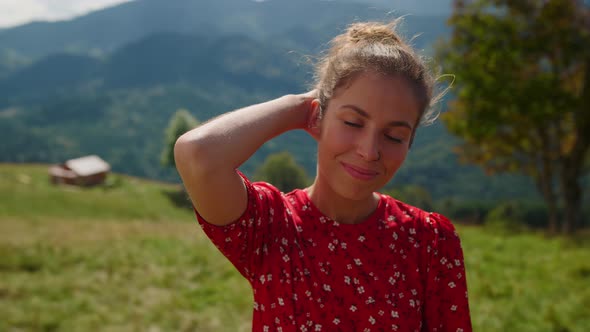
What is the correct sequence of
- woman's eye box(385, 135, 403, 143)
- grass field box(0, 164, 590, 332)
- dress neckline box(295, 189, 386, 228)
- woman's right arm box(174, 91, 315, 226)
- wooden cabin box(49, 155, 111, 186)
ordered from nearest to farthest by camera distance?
woman's right arm box(174, 91, 315, 226) → woman's eye box(385, 135, 403, 143) → dress neckline box(295, 189, 386, 228) → grass field box(0, 164, 590, 332) → wooden cabin box(49, 155, 111, 186)

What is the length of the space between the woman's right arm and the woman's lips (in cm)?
36

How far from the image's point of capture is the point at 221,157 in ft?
5.46

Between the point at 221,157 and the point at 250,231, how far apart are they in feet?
1.13

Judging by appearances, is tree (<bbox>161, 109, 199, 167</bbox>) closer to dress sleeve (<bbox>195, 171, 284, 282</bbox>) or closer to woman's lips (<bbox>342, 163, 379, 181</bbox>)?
dress sleeve (<bbox>195, 171, 284, 282</bbox>)

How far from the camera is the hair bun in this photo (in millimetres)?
1918

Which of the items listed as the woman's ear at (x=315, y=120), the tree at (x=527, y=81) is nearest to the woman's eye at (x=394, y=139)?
the woman's ear at (x=315, y=120)

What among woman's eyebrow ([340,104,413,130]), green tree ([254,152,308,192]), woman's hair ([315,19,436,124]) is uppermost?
woman's hair ([315,19,436,124])

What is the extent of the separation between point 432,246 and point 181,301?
17.2 feet

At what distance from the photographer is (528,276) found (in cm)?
737

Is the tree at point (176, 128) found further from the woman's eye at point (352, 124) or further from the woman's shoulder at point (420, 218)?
the woman's eye at point (352, 124)

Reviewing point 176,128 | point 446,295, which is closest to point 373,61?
point 446,295

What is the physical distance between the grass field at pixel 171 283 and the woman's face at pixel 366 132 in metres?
4.50

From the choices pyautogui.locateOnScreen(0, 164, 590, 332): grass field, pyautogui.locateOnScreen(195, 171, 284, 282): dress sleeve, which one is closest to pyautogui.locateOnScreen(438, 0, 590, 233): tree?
pyautogui.locateOnScreen(0, 164, 590, 332): grass field

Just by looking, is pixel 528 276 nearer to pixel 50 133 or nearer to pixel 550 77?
pixel 550 77
